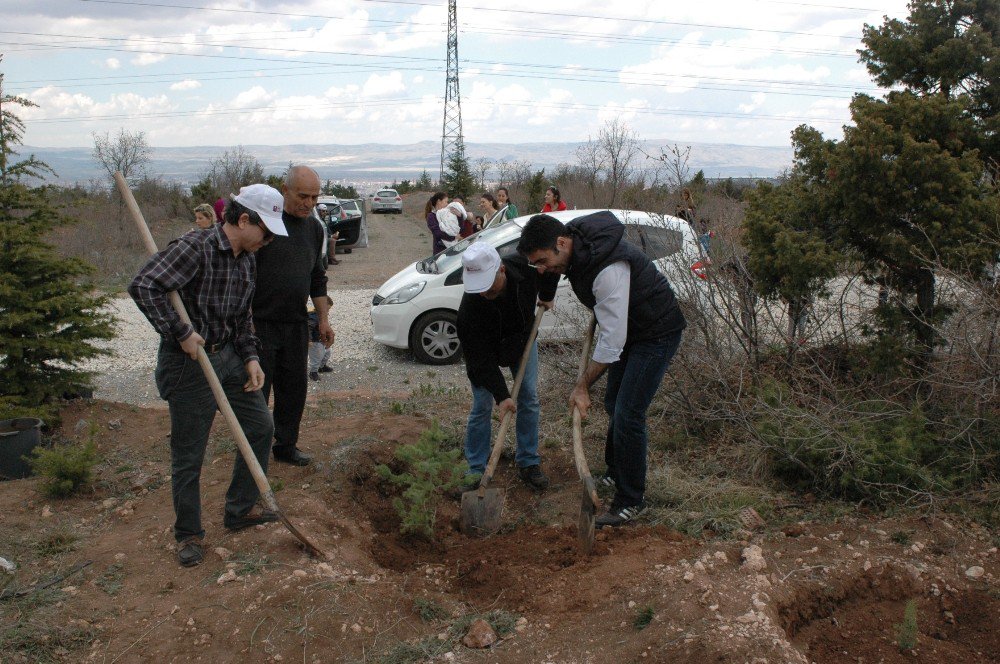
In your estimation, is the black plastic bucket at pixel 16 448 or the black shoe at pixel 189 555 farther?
the black plastic bucket at pixel 16 448

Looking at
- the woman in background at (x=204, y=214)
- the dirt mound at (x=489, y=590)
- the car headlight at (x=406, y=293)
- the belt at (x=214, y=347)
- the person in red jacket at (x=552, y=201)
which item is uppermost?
the person in red jacket at (x=552, y=201)

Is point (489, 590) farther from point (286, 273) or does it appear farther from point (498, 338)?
point (286, 273)

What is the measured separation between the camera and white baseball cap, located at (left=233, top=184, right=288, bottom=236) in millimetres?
3604

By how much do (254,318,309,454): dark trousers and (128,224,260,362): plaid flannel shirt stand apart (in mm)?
611

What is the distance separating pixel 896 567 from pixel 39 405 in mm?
5951

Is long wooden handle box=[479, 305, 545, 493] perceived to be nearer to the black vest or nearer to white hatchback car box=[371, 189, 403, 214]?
the black vest

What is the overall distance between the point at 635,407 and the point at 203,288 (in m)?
2.23

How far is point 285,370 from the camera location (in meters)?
4.77

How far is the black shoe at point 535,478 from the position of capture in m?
4.86

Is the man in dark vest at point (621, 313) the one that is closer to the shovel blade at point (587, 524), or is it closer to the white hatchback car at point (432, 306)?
the shovel blade at point (587, 524)

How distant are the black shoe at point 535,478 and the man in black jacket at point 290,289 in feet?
4.95

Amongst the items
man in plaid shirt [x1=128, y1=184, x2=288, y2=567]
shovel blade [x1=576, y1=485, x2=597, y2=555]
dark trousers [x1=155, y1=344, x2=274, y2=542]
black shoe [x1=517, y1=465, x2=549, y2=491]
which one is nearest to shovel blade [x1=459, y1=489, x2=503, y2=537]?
black shoe [x1=517, y1=465, x2=549, y2=491]

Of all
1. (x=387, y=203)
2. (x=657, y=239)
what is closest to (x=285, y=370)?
(x=657, y=239)

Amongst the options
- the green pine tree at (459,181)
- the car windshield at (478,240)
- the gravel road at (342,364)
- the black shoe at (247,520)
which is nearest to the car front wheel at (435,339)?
the gravel road at (342,364)
